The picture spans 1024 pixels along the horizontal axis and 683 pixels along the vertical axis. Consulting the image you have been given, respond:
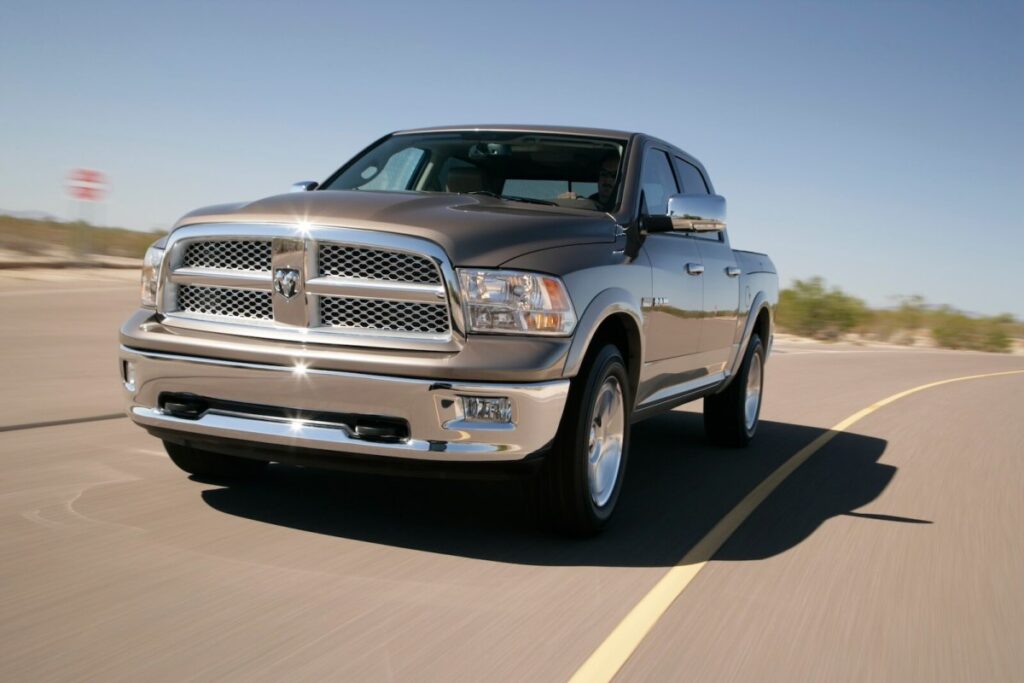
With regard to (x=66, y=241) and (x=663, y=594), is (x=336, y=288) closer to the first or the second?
(x=663, y=594)

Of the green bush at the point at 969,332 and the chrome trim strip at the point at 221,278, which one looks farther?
the green bush at the point at 969,332

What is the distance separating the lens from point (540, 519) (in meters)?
5.01

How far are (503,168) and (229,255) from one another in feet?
6.58

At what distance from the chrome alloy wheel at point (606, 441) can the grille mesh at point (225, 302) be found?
4.89 feet

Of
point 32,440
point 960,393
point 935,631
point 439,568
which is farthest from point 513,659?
point 960,393

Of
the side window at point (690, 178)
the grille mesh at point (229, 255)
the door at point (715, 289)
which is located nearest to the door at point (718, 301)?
the door at point (715, 289)

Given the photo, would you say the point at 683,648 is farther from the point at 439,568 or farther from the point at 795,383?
the point at 795,383

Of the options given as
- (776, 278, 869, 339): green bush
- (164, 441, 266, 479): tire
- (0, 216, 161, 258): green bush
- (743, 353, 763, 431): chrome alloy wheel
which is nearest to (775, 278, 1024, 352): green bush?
(776, 278, 869, 339): green bush

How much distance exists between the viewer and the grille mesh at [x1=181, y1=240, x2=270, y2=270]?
466 centimetres

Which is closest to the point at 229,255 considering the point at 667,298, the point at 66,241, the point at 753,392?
the point at 667,298

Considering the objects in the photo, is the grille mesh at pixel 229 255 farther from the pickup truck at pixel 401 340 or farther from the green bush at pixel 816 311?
the green bush at pixel 816 311

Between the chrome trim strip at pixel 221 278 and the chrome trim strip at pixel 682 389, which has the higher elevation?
the chrome trim strip at pixel 221 278

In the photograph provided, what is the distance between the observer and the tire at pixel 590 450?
4797 mm

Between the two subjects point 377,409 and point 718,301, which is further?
point 718,301
